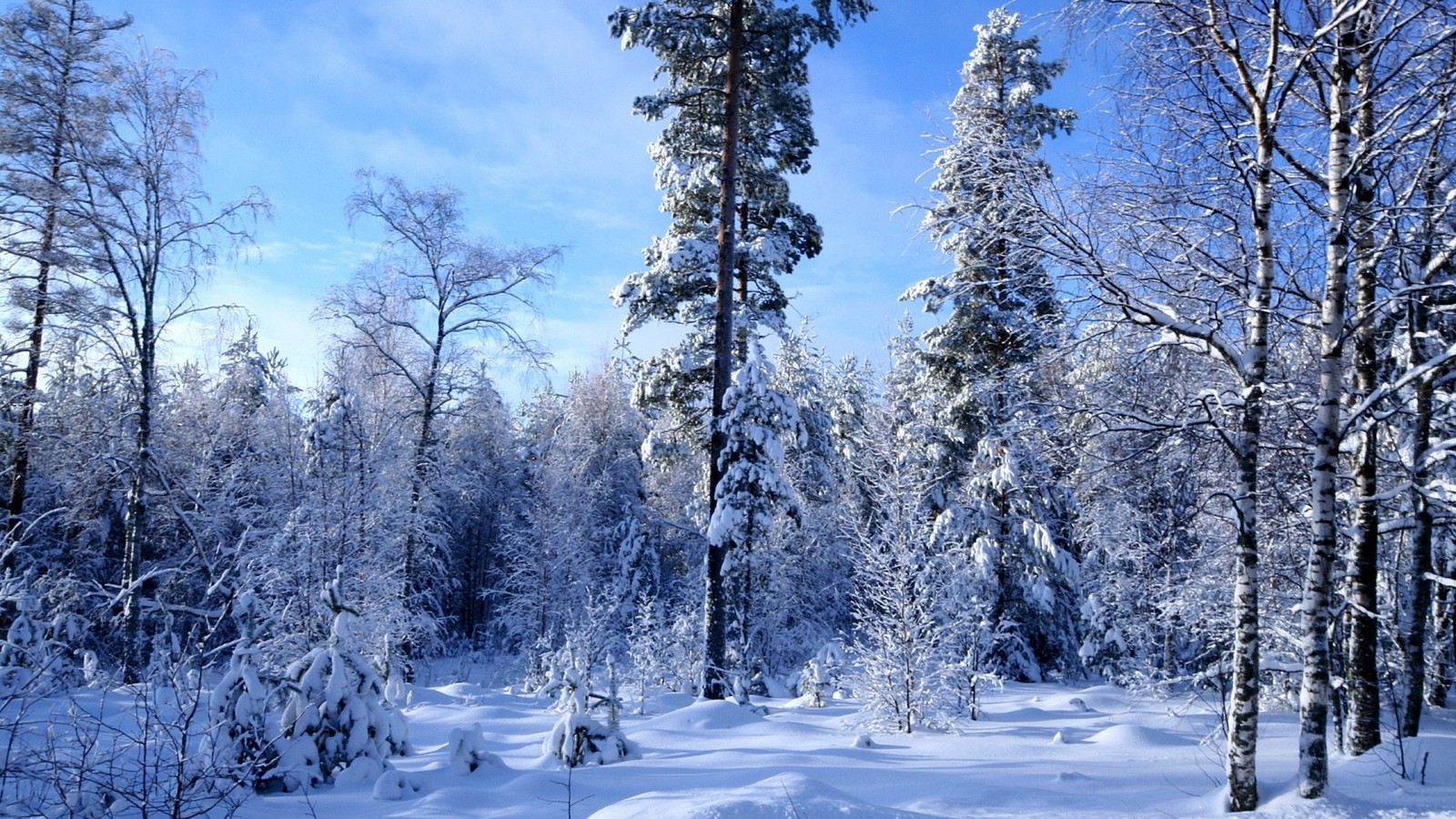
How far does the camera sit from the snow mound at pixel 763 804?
4824 millimetres

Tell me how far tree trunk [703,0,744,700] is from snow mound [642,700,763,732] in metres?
1.60

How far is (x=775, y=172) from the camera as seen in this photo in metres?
13.9

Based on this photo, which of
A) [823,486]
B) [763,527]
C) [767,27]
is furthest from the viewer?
[823,486]

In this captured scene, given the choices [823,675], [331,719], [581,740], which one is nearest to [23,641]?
[331,719]

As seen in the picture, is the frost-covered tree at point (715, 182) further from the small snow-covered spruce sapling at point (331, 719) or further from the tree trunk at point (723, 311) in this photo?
the small snow-covered spruce sapling at point (331, 719)

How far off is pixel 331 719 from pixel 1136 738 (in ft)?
27.1

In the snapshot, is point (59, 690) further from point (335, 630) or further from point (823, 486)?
point (823, 486)

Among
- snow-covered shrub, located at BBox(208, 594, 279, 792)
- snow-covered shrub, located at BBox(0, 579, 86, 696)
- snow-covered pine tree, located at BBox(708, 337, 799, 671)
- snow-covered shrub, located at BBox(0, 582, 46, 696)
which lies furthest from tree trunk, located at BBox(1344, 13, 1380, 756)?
snow-covered shrub, located at BBox(0, 582, 46, 696)

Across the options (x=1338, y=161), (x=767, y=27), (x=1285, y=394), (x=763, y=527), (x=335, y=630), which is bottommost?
(x=335, y=630)

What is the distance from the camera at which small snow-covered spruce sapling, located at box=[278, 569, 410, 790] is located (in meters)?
7.01

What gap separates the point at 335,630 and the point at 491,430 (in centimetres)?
2671

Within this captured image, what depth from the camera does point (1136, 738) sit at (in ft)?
30.2

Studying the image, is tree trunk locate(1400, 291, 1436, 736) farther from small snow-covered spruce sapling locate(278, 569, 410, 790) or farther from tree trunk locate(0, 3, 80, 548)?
tree trunk locate(0, 3, 80, 548)

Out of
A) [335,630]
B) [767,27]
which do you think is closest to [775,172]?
[767,27]
